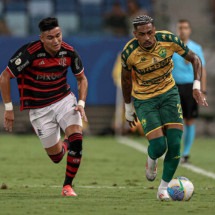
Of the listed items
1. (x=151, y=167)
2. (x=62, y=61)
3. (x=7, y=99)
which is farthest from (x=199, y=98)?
(x=7, y=99)

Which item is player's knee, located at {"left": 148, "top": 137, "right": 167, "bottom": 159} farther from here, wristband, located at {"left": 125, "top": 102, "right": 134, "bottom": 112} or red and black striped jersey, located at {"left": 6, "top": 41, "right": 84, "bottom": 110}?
red and black striped jersey, located at {"left": 6, "top": 41, "right": 84, "bottom": 110}

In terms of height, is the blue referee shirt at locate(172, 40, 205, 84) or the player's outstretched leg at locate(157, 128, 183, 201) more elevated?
the player's outstretched leg at locate(157, 128, 183, 201)

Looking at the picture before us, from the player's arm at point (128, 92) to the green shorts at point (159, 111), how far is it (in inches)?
8.3

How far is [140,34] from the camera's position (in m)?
9.83

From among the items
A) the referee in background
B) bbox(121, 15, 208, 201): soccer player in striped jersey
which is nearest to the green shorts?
bbox(121, 15, 208, 201): soccer player in striped jersey

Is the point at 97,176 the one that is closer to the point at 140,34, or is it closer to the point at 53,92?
the point at 53,92

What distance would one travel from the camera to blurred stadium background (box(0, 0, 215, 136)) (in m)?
22.5

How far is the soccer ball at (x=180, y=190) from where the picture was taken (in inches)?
371

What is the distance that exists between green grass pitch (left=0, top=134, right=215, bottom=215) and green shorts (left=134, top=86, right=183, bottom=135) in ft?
2.73

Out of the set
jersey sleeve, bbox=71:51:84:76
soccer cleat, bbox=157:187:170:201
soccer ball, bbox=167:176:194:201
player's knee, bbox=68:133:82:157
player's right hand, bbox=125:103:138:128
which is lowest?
soccer cleat, bbox=157:187:170:201

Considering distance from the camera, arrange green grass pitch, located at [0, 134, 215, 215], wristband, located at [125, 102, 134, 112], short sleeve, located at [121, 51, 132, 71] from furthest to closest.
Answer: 1. wristband, located at [125, 102, 134, 112]
2. short sleeve, located at [121, 51, 132, 71]
3. green grass pitch, located at [0, 134, 215, 215]

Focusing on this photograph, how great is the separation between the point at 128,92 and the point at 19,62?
1.30 m

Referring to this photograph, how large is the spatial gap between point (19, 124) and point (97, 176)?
10217 mm

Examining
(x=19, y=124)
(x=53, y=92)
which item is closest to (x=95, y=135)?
(x=19, y=124)
